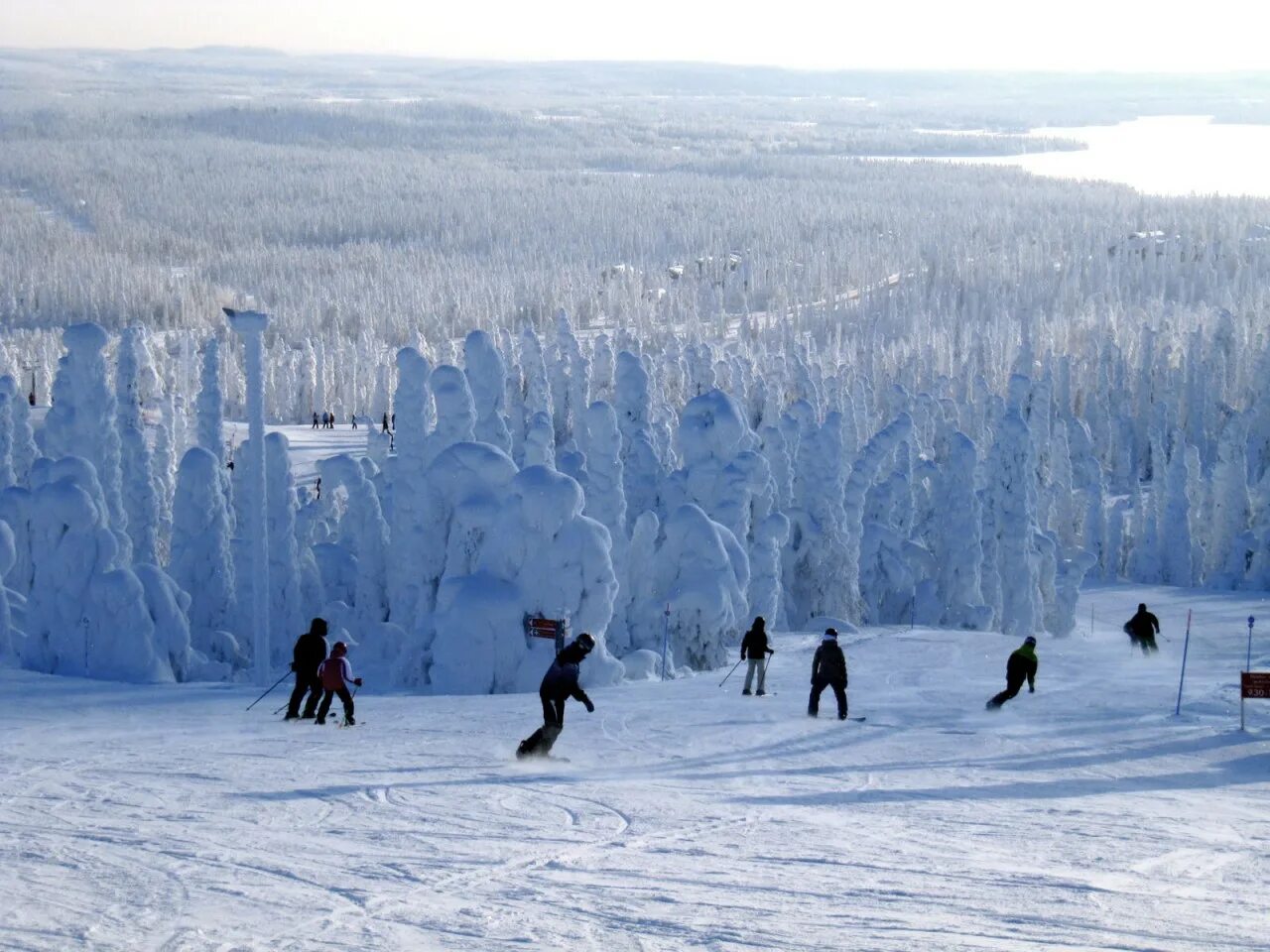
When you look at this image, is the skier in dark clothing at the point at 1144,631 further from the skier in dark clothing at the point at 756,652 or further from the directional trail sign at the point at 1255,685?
the skier in dark clothing at the point at 756,652

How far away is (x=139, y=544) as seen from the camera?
40.8 metres

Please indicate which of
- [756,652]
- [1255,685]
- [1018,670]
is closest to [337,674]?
[756,652]

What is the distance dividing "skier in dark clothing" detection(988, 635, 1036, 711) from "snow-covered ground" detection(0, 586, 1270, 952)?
0.90 feet

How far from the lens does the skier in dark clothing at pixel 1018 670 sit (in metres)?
19.4

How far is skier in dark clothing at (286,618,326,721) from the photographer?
16.7 meters

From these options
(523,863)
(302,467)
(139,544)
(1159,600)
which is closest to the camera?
(523,863)

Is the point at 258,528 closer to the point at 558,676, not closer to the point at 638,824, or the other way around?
the point at 558,676

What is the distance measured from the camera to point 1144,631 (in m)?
29.1

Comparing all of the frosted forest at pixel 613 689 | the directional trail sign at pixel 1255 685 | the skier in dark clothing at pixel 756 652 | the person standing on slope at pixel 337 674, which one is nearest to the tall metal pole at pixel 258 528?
the frosted forest at pixel 613 689

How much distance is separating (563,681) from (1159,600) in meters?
40.2

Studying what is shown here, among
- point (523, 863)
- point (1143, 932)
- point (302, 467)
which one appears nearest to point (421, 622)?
point (523, 863)

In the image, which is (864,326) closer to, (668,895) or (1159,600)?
(1159,600)

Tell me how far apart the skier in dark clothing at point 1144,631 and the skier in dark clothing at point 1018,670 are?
389 inches

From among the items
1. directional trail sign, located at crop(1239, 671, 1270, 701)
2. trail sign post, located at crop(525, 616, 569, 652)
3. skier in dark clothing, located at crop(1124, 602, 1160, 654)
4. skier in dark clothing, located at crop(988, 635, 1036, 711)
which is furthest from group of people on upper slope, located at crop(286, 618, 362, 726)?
skier in dark clothing, located at crop(1124, 602, 1160, 654)
